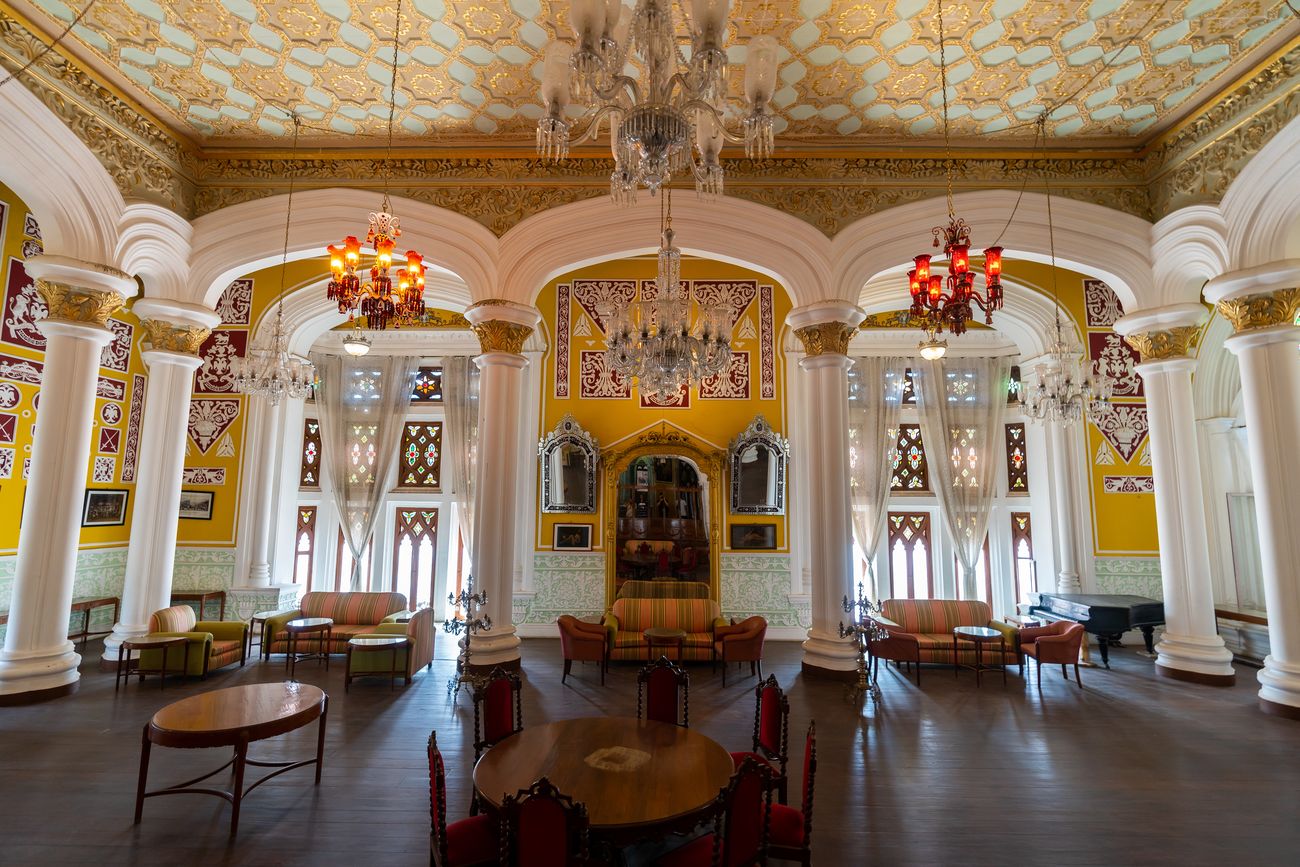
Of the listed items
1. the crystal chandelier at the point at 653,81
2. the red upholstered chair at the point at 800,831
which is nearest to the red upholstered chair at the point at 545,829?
the red upholstered chair at the point at 800,831

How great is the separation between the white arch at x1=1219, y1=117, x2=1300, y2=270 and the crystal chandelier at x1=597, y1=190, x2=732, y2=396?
5.25 metres

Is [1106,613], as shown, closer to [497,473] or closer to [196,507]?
[497,473]

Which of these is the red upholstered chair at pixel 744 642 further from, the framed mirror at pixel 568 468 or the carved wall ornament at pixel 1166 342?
the carved wall ornament at pixel 1166 342

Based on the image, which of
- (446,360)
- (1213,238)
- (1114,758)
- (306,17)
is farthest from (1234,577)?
(306,17)

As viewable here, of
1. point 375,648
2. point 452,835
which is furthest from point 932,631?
point 452,835

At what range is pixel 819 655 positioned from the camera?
7000 millimetres

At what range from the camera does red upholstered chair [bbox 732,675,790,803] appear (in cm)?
343

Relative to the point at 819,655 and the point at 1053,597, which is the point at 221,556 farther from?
the point at 1053,597

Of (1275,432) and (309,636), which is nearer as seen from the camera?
(1275,432)

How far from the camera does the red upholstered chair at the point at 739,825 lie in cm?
246

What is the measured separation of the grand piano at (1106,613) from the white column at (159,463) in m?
11.0

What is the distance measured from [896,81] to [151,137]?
7.80 meters

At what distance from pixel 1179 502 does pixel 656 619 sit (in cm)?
622

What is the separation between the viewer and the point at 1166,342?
24.0 ft
